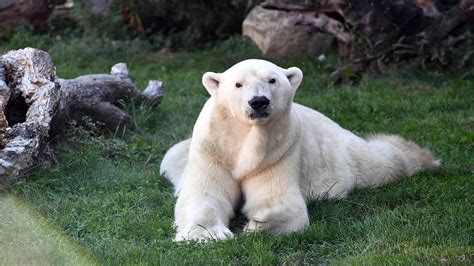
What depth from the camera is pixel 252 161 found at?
5.51 m

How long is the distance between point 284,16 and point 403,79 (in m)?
2.23

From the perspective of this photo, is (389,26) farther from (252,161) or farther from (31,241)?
(31,241)

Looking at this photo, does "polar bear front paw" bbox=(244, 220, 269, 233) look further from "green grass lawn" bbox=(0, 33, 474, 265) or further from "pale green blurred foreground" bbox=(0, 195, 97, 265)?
"pale green blurred foreground" bbox=(0, 195, 97, 265)

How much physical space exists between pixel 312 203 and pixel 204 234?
1.02 m

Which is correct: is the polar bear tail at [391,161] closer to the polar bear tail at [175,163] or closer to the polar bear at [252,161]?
the polar bear at [252,161]

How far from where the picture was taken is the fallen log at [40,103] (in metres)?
6.11

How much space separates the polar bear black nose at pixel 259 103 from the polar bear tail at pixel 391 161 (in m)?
1.35

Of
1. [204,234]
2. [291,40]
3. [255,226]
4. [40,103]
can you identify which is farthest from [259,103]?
[291,40]

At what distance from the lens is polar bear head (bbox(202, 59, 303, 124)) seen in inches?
207

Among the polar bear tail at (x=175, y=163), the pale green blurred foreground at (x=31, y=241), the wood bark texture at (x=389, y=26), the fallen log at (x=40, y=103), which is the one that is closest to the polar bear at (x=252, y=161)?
the polar bear tail at (x=175, y=163)

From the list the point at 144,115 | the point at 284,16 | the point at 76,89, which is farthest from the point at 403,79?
the point at 76,89

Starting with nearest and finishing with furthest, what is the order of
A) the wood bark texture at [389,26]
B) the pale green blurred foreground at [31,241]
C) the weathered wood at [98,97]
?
the pale green blurred foreground at [31,241] < the weathered wood at [98,97] < the wood bark texture at [389,26]

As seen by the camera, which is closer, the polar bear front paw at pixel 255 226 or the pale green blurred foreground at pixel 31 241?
the pale green blurred foreground at pixel 31 241

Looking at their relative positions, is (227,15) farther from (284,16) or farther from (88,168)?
(88,168)
